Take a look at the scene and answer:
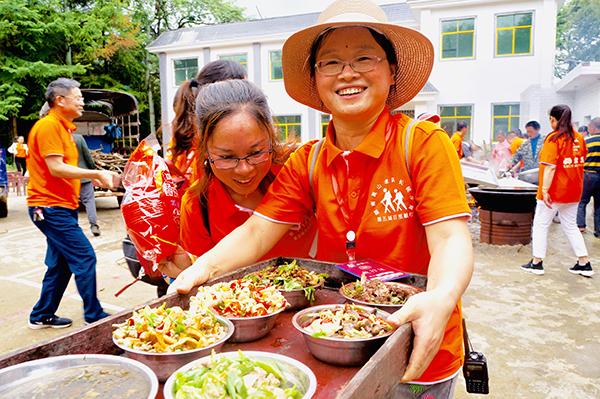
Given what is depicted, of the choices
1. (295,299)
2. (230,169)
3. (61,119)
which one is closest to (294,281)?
(295,299)

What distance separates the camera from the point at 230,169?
1901mm

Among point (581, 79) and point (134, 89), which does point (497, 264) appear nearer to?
point (581, 79)

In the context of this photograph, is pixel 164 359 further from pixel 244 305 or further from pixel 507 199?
pixel 507 199

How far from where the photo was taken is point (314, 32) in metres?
1.75

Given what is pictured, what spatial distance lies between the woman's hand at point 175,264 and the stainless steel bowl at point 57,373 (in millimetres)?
975

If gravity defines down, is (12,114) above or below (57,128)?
above

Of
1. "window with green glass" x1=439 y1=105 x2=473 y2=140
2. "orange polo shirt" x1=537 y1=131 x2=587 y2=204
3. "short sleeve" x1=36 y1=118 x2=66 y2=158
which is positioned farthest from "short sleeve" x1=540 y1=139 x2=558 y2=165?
"window with green glass" x1=439 y1=105 x2=473 y2=140

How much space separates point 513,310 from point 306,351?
3831 millimetres

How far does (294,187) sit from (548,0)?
55.9 ft

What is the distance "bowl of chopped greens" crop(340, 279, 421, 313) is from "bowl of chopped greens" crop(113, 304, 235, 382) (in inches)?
18.0

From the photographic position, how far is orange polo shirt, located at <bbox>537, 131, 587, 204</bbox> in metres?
5.66

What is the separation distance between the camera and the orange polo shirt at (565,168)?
18.6ft

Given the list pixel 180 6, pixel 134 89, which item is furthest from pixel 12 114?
pixel 180 6

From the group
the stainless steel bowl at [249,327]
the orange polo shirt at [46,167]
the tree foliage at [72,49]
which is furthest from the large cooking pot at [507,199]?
the tree foliage at [72,49]
